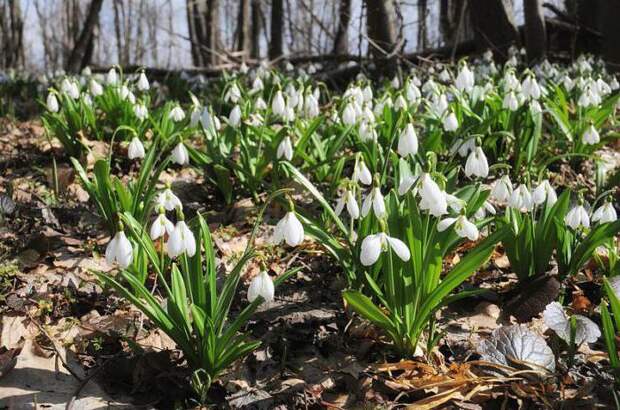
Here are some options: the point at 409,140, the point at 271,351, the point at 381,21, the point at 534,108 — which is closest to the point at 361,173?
the point at 409,140

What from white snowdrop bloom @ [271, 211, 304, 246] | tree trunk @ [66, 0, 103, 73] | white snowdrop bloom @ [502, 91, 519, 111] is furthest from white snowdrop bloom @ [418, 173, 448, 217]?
tree trunk @ [66, 0, 103, 73]

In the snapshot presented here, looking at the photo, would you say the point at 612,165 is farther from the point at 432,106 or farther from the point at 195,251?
the point at 195,251

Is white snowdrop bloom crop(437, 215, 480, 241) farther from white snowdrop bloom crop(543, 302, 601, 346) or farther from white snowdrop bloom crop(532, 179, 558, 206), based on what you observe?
white snowdrop bloom crop(532, 179, 558, 206)

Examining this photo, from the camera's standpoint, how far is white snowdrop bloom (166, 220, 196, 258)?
6.16 ft

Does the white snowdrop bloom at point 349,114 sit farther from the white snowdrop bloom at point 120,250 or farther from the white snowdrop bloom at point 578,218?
the white snowdrop bloom at point 120,250

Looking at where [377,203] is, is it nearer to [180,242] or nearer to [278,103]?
[180,242]

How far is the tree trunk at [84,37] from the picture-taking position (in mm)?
7957

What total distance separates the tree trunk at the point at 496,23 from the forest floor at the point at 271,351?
5028 millimetres

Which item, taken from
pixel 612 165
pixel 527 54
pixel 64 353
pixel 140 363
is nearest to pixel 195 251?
pixel 140 363

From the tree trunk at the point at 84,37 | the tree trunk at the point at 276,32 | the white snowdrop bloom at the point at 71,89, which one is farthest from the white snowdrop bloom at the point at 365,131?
the tree trunk at the point at 276,32

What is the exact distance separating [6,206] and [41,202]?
33cm

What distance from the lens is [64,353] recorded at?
2.19m

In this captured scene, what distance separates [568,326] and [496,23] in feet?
19.6

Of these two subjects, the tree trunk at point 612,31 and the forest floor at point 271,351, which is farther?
the tree trunk at point 612,31
